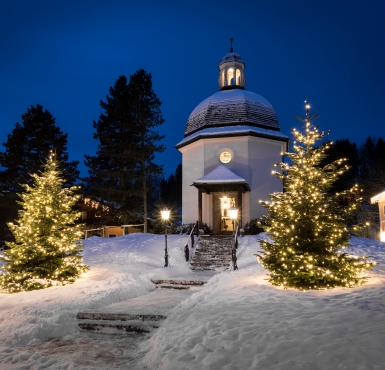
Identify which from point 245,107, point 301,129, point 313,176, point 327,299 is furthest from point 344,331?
point 245,107

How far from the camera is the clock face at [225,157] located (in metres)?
23.2

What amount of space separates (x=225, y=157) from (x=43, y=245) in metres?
14.5

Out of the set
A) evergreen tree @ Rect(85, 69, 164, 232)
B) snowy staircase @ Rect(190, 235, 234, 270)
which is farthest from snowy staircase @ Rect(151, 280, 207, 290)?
evergreen tree @ Rect(85, 69, 164, 232)

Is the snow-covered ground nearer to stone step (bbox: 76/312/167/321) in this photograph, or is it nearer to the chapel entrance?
stone step (bbox: 76/312/167/321)

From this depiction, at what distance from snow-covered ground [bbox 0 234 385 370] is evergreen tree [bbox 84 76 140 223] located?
19.6m

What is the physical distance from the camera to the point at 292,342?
5.18 m

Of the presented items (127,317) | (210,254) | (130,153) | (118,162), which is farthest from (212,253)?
(118,162)

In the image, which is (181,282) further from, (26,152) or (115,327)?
(26,152)

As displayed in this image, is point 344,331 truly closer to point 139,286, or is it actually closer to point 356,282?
point 356,282

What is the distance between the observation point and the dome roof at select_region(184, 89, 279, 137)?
23.8 meters

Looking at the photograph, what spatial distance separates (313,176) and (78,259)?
28.8 ft

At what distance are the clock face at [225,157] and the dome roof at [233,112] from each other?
216cm

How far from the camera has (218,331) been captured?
6000mm

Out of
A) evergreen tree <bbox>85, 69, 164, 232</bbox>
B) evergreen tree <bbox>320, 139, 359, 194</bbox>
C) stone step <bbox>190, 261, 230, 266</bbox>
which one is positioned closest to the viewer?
stone step <bbox>190, 261, 230, 266</bbox>
